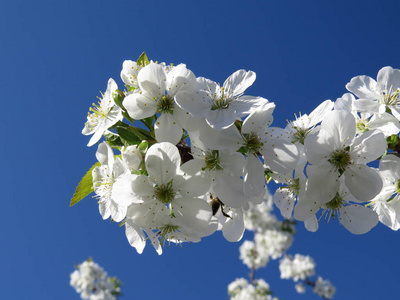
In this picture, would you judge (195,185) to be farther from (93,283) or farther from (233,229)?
(93,283)

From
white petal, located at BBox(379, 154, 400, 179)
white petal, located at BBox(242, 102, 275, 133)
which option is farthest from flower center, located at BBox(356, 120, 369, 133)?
white petal, located at BBox(242, 102, 275, 133)

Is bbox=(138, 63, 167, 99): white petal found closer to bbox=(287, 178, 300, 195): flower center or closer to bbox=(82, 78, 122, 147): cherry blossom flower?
bbox=(82, 78, 122, 147): cherry blossom flower

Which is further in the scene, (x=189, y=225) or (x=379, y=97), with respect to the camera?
(x=379, y=97)

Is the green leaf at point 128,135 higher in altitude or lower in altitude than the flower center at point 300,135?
lower

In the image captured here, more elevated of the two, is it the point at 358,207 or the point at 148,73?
the point at 148,73

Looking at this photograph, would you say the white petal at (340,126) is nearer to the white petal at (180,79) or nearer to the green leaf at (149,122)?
the white petal at (180,79)

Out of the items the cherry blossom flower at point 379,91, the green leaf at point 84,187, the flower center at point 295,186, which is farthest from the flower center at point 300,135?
the green leaf at point 84,187

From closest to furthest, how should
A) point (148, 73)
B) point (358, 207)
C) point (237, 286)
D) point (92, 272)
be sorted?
1. point (148, 73)
2. point (358, 207)
3. point (92, 272)
4. point (237, 286)

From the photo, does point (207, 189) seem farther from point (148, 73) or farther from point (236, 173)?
point (148, 73)

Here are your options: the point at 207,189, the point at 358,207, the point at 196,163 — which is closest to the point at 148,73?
the point at 196,163
